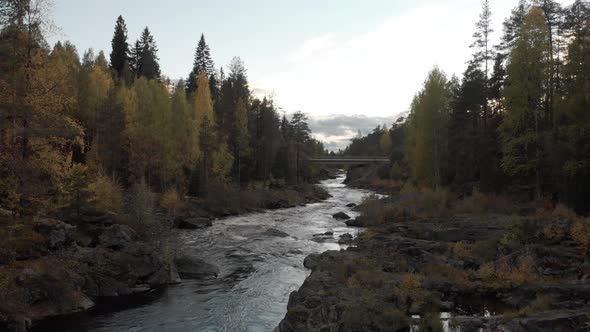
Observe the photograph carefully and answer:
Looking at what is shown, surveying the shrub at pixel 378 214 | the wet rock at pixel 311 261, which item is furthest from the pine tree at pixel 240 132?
the wet rock at pixel 311 261

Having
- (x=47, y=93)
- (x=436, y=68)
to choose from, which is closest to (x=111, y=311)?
(x=47, y=93)

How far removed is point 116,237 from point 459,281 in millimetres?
16912

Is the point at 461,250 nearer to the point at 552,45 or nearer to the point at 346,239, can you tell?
the point at 346,239

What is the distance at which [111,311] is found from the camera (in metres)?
16.5

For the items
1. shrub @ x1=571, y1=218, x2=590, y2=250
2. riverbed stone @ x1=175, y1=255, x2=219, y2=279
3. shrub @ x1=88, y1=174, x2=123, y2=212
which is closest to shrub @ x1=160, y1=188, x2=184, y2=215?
shrub @ x1=88, y1=174, x2=123, y2=212

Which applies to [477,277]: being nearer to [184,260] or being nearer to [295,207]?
[184,260]

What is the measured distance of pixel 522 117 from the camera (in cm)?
3259

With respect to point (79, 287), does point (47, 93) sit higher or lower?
higher

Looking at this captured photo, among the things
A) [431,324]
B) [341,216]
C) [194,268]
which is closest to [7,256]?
[194,268]

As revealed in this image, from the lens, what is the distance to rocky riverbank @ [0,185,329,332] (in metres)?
15.3

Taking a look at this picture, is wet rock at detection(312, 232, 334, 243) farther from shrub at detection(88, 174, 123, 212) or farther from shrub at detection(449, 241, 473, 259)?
shrub at detection(88, 174, 123, 212)

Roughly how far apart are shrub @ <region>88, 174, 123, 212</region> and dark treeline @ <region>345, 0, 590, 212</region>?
1137 inches

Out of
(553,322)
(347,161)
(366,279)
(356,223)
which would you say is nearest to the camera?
(553,322)

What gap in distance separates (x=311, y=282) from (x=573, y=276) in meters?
9.91
